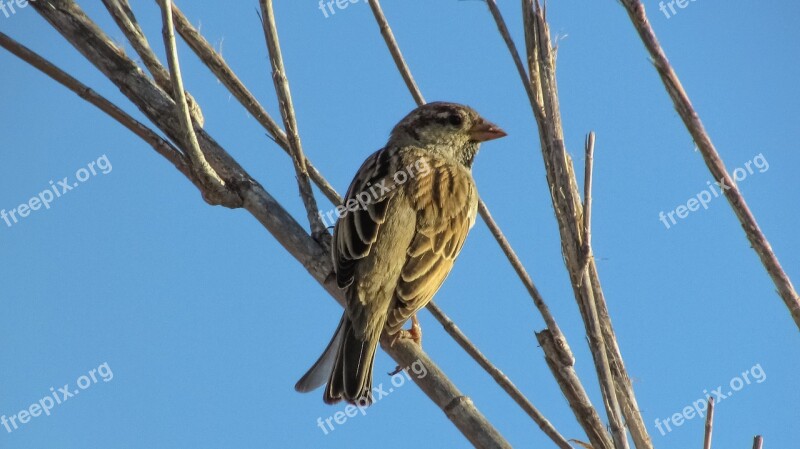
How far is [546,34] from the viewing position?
2.63 m

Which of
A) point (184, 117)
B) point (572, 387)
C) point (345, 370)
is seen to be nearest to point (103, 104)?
point (184, 117)

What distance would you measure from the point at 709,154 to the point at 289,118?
192cm

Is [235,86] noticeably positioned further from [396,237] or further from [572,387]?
[572,387]

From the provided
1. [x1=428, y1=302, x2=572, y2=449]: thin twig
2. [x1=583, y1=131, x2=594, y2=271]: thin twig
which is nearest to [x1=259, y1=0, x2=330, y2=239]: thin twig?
[x1=428, y1=302, x2=572, y2=449]: thin twig

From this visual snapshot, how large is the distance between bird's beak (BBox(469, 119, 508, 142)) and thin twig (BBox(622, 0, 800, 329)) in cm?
316

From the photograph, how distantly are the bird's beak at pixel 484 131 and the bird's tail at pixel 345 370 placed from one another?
1.76 metres

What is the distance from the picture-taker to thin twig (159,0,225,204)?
3.05 m

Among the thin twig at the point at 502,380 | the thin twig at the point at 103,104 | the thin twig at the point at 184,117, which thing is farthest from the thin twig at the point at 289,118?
the thin twig at the point at 502,380

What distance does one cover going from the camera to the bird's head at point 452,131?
17.9ft

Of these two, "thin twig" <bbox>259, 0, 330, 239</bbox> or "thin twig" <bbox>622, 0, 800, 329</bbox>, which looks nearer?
"thin twig" <bbox>622, 0, 800, 329</bbox>

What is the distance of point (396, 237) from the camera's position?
4.39 m

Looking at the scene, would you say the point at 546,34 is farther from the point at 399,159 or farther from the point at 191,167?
the point at 399,159

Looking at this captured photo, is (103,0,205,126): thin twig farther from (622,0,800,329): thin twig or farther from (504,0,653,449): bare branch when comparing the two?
(622,0,800,329): thin twig

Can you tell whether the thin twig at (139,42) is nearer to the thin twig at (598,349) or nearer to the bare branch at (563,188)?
the bare branch at (563,188)
